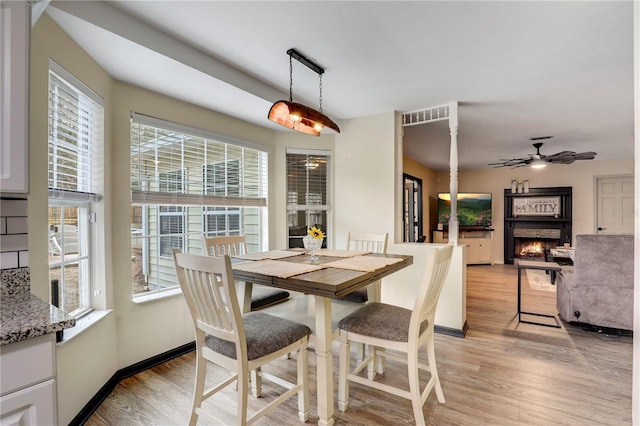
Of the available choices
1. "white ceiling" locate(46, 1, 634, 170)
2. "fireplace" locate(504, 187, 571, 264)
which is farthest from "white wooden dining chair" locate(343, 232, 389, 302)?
"fireplace" locate(504, 187, 571, 264)

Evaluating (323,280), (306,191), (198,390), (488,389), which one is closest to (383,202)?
(306,191)

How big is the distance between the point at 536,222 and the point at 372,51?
7152 mm

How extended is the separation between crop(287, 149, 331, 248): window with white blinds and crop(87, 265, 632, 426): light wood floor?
166cm

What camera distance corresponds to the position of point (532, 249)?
7.43 m

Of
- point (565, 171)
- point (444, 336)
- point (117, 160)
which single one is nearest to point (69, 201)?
point (117, 160)

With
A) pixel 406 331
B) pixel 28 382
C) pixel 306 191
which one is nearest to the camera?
pixel 28 382

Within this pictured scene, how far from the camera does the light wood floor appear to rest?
1854 mm

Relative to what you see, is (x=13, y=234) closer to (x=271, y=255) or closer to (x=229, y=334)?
(x=229, y=334)

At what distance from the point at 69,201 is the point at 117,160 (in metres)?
A: 0.52

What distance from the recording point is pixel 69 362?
1731mm

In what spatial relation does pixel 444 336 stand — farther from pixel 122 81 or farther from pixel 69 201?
pixel 122 81

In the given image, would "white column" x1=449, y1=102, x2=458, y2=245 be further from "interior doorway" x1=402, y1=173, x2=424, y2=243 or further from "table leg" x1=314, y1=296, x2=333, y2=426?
"interior doorway" x1=402, y1=173, x2=424, y2=243

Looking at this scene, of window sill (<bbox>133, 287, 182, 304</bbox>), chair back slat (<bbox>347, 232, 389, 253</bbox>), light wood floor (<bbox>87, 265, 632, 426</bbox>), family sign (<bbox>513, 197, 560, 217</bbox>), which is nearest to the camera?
light wood floor (<bbox>87, 265, 632, 426</bbox>)

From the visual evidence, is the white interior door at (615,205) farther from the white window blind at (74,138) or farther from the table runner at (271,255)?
the white window blind at (74,138)
